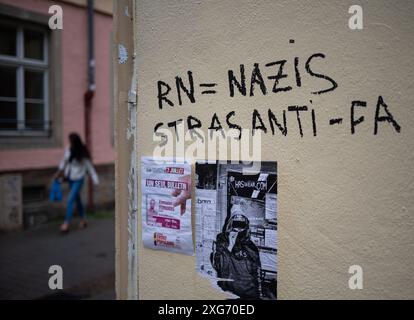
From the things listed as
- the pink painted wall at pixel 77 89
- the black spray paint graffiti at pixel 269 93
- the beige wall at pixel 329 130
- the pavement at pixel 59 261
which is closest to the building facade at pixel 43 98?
the pink painted wall at pixel 77 89

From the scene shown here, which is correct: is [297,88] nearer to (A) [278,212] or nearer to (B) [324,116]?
(B) [324,116]

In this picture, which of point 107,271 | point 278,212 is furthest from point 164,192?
point 107,271

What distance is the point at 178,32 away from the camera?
2.23 metres

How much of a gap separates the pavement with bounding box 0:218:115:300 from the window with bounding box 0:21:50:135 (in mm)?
1993

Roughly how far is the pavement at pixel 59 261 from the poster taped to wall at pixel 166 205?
2348 mm

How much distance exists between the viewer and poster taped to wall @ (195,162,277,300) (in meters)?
2.00

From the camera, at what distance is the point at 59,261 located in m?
5.58

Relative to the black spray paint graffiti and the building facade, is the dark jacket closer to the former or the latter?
the black spray paint graffiti

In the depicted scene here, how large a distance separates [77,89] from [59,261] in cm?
393

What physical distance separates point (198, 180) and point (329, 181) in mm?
692

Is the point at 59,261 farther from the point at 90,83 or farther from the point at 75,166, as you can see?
the point at 90,83

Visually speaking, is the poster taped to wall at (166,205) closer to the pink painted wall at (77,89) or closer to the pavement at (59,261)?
the pavement at (59,261)

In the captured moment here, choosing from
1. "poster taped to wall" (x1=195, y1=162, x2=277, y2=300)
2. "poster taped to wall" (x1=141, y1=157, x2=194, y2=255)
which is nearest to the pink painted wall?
"poster taped to wall" (x1=141, y1=157, x2=194, y2=255)

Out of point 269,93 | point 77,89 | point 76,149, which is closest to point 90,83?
point 77,89
